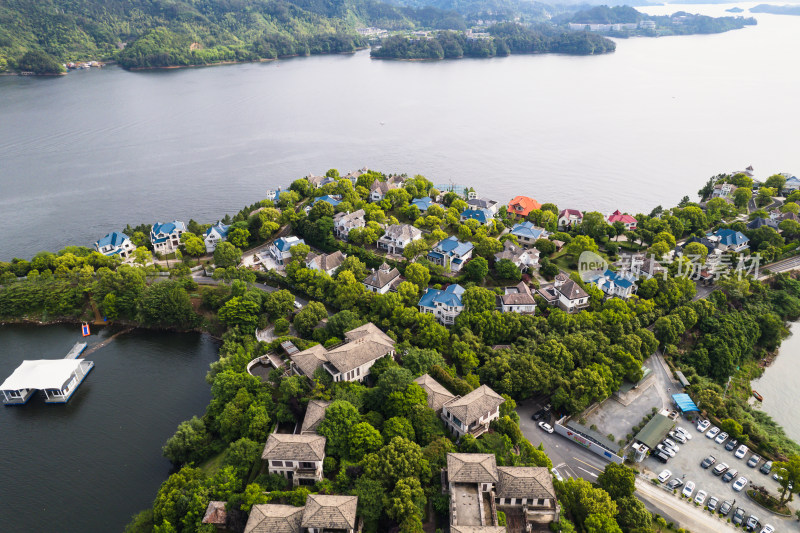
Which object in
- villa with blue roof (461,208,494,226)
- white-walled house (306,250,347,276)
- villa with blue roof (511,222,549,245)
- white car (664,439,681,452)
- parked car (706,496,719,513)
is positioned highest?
villa with blue roof (461,208,494,226)

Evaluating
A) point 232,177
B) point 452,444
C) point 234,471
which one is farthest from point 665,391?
point 232,177

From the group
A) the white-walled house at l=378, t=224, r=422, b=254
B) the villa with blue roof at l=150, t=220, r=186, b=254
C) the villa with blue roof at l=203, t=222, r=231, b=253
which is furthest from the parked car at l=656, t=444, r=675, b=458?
the villa with blue roof at l=150, t=220, r=186, b=254

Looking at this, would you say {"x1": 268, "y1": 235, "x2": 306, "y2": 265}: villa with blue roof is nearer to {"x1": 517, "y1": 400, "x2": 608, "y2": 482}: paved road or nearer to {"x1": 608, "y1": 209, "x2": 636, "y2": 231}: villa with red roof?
{"x1": 517, "y1": 400, "x2": 608, "y2": 482}: paved road

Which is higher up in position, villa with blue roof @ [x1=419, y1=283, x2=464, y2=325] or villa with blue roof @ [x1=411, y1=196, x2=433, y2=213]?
villa with blue roof @ [x1=411, y1=196, x2=433, y2=213]

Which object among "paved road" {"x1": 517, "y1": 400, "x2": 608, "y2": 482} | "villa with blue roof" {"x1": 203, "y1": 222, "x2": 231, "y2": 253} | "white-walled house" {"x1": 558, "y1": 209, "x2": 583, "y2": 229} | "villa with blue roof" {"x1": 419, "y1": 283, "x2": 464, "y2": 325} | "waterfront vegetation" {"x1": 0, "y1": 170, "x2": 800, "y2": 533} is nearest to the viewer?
"waterfront vegetation" {"x1": 0, "y1": 170, "x2": 800, "y2": 533}

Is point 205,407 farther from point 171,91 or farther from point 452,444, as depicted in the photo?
point 171,91

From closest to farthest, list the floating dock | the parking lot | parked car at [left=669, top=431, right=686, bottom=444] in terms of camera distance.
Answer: the parking lot → parked car at [left=669, top=431, right=686, bottom=444] → the floating dock
